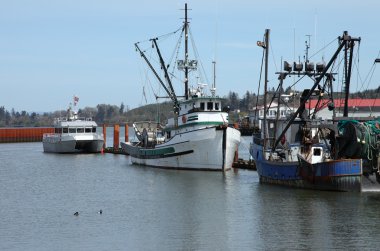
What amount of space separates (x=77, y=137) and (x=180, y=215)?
50740 millimetres

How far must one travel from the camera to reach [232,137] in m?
54.1

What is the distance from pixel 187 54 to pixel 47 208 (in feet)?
84.9

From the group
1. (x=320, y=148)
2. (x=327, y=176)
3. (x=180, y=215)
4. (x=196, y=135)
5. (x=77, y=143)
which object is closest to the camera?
(x=180, y=215)

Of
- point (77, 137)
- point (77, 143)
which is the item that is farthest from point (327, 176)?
point (77, 143)

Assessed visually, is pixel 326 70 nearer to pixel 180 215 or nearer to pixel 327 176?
pixel 327 176

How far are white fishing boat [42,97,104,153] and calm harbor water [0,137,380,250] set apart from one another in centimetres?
3040

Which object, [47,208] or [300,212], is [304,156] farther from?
[47,208]

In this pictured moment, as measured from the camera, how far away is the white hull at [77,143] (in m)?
82.8

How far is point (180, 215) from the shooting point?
33438 millimetres

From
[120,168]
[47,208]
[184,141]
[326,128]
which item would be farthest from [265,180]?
[120,168]

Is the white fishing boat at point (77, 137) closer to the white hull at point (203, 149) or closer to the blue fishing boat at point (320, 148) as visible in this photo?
the white hull at point (203, 149)

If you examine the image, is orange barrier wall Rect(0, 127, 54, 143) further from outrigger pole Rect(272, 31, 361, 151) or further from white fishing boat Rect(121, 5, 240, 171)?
outrigger pole Rect(272, 31, 361, 151)

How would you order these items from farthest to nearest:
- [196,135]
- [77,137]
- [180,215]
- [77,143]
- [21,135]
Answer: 1. [21,135]
2. [77,143]
3. [77,137]
4. [196,135]
5. [180,215]

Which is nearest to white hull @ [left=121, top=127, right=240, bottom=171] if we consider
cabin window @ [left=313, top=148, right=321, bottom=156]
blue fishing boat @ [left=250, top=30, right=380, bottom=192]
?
blue fishing boat @ [left=250, top=30, right=380, bottom=192]
